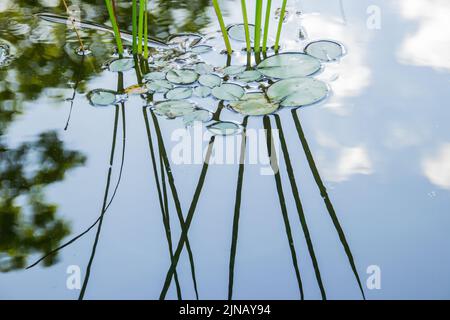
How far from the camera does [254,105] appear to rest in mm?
1619

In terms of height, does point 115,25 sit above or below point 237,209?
above

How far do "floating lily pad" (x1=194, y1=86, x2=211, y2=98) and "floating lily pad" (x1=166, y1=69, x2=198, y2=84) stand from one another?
0.04 meters

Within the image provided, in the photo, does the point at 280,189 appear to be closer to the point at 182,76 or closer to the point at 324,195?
the point at 324,195

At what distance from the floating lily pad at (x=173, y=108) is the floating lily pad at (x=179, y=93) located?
0.02 metres

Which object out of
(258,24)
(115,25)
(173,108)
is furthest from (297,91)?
(115,25)

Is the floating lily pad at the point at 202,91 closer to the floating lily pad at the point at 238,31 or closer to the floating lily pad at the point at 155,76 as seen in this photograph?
the floating lily pad at the point at 155,76

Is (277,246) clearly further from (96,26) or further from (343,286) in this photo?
(96,26)

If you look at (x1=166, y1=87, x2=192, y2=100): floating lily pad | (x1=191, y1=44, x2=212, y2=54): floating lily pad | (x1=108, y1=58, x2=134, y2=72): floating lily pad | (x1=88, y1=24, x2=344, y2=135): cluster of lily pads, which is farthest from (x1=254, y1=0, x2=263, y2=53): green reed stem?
(x1=108, y1=58, x2=134, y2=72): floating lily pad

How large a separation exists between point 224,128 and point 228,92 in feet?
0.52

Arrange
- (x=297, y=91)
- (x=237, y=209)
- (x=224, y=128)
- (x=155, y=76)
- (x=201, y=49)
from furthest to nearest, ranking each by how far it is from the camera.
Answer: (x=201, y=49), (x=155, y=76), (x=297, y=91), (x=224, y=128), (x=237, y=209)

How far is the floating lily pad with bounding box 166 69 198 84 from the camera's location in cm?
173

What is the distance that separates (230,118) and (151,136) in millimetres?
212

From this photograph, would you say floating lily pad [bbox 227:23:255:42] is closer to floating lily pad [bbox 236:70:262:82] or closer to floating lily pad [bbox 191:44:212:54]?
floating lily pad [bbox 191:44:212:54]

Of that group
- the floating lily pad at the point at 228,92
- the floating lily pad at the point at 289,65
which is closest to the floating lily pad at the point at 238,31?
the floating lily pad at the point at 289,65
